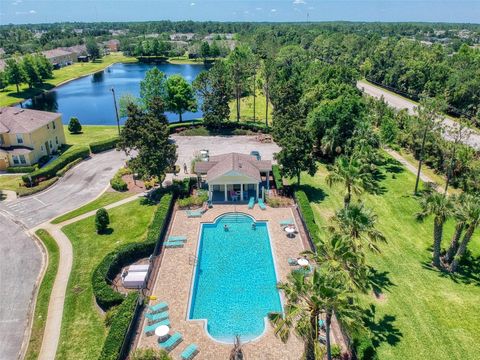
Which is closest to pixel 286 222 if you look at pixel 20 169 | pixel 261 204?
pixel 261 204

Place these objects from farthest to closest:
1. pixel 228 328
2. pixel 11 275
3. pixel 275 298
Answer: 1. pixel 11 275
2. pixel 275 298
3. pixel 228 328

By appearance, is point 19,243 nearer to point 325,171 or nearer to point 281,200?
point 281,200

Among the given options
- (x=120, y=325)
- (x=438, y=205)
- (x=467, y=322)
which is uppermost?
(x=438, y=205)

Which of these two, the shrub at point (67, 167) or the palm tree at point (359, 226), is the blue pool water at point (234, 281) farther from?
the shrub at point (67, 167)

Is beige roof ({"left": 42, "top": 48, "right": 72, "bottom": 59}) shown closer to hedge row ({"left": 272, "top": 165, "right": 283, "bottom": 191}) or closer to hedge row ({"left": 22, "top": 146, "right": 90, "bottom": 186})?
hedge row ({"left": 22, "top": 146, "right": 90, "bottom": 186})

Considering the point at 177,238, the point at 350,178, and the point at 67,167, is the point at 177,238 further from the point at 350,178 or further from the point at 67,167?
the point at 67,167

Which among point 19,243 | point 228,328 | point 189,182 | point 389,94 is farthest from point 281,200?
point 389,94

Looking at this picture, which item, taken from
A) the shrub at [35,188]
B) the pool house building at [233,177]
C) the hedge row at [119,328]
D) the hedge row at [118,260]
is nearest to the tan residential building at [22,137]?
the shrub at [35,188]
